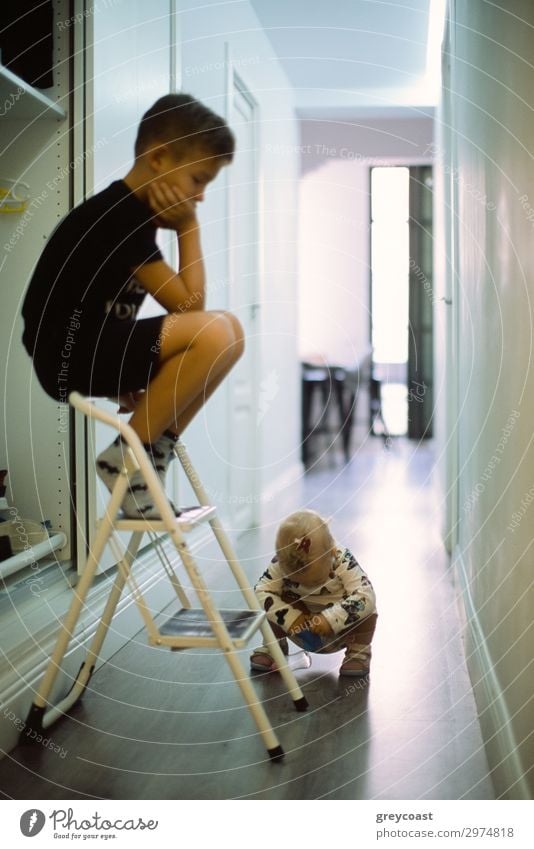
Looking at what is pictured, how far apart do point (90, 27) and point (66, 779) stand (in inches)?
52.9

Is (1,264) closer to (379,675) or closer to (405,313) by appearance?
(379,675)

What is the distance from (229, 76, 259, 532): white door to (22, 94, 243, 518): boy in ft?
5.83

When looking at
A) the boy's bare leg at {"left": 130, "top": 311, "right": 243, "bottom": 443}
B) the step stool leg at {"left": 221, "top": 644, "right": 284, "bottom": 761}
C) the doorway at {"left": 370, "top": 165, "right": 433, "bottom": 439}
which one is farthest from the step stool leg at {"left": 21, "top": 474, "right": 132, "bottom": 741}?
the doorway at {"left": 370, "top": 165, "right": 433, "bottom": 439}

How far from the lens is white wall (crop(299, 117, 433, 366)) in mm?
6680

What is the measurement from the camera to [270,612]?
1862 mm

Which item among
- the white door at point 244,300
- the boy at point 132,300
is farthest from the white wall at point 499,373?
A: the white door at point 244,300

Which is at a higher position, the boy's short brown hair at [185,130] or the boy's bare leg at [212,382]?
the boy's short brown hair at [185,130]

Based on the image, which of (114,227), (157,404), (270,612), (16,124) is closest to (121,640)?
(270,612)

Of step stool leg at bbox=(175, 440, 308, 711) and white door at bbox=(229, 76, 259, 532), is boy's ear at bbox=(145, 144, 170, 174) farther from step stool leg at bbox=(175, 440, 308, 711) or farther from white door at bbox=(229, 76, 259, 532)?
white door at bbox=(229, 76, 259, 532)

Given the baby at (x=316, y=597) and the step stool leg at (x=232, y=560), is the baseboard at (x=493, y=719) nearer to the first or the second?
the baby at (x=316, y=597)

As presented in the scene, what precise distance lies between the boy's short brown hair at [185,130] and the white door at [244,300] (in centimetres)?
174

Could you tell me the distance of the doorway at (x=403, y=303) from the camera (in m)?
7.18

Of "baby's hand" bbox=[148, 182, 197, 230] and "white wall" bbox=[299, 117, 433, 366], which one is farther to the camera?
"white wall" bbox=[299, 117, 433, 366]
